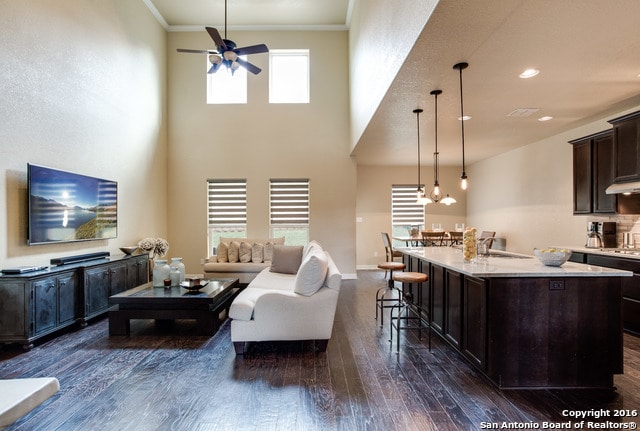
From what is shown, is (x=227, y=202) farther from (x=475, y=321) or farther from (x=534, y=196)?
(x=534, y=196)

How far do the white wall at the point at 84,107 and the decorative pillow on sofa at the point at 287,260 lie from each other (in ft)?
9.16

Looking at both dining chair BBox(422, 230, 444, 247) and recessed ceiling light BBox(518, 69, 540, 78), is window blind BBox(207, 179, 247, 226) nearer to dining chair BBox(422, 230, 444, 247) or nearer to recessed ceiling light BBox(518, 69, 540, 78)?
dining chair BBox(422, 230, 444, 247)

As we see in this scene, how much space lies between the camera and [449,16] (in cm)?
221

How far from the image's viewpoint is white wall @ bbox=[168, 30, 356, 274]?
721cm

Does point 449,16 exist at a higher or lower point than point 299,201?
higher

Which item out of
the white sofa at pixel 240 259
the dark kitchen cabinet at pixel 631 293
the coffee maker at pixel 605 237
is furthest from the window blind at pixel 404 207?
the dark kitchen cabinet at pixel 631 293

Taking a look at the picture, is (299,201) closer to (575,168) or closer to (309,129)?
(309,129)

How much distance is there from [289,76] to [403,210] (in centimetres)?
453

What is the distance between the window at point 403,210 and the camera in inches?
345

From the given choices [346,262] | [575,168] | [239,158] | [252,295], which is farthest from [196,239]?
[575,168]

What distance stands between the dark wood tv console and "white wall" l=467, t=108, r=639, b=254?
7.25m

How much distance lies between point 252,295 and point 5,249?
9.13 ft

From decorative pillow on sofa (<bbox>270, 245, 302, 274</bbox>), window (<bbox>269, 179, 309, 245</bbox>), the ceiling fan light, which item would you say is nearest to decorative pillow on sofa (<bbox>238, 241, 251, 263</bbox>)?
decorative pillow on sofa (<bbox>270, 245, 302, 274</bbox>)

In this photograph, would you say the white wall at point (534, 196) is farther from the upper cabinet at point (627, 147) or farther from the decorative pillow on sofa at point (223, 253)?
the decorative pillow on sofa at point (223, 253)
